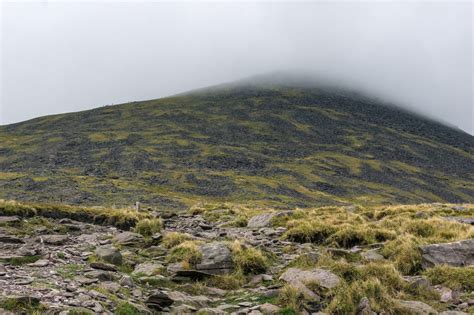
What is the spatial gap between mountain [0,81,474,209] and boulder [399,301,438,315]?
58.9m

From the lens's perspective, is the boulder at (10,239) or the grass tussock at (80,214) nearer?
the boulder at (10,239)

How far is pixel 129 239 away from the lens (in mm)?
19031

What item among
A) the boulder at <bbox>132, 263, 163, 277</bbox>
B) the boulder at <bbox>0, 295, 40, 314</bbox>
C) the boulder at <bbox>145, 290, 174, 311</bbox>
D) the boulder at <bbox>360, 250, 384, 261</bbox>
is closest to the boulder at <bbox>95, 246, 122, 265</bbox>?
the boulder at <bbox>132, 263, 163, 277</bbox>

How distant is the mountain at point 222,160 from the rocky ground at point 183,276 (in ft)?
170

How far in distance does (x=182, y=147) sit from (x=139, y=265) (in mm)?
125188

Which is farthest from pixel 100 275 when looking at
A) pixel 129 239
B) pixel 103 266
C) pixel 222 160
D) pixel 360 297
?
pixel 222 160

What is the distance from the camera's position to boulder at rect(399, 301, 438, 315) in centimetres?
1114

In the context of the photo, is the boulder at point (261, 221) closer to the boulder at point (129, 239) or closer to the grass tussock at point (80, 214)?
the grass tussock at point (80, 214)

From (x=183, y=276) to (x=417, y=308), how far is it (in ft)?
24.3

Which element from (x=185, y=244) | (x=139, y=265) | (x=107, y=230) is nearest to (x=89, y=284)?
(x=139, y=265)

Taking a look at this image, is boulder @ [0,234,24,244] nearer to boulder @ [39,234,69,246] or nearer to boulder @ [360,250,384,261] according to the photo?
boulder @ [39,234,69,246]

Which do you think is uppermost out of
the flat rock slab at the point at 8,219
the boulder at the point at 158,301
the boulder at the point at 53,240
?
the flat rock slab at the point at 8,219

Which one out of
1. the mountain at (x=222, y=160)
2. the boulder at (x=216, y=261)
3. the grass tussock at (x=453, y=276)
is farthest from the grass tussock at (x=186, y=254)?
the mountain at (x=222, y=160)

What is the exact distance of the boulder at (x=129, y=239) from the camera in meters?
18.7
